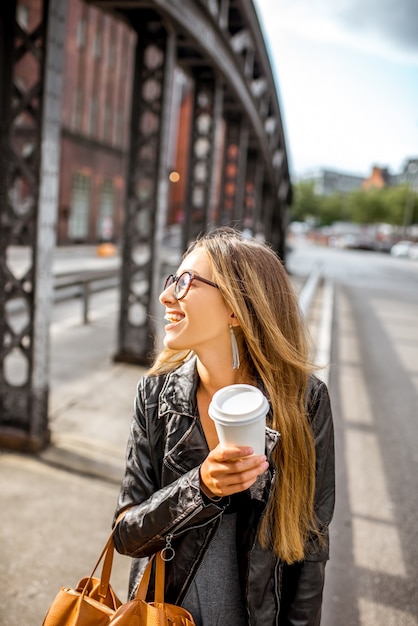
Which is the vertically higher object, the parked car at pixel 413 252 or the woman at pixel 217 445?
the woman at pixel 217 445

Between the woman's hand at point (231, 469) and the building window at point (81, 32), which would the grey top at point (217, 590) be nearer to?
the woman's hand at point (231, 469)

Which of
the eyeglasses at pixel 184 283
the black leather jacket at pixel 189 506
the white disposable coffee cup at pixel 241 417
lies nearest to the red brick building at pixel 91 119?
the eyeglasses at pixel 184 283

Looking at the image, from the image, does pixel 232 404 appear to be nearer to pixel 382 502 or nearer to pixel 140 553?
pixel 140 553

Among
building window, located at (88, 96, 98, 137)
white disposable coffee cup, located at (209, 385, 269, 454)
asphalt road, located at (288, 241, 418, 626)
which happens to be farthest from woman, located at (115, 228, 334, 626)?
building window, located at (88, 96, 98, 137)

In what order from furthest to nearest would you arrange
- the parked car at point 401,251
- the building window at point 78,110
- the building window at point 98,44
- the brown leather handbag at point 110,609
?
the parked car at point 401,251 < the building window at point 98,44 < the building window at point 78,110 < the brown leather handbag at point 110,609

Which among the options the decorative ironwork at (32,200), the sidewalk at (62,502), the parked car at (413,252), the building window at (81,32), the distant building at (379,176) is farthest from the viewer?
the distant building at (379,176)

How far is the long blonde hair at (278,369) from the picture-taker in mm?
1810

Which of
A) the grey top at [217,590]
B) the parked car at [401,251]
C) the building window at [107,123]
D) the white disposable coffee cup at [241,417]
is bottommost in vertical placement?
the parked car at [401,251]

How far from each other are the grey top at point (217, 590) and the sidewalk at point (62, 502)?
5.95 feet

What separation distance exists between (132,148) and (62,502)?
17.2 feet

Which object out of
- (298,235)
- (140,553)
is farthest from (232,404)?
(298,235)

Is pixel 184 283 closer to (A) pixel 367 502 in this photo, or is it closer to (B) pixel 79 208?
(A) pixel 367 502

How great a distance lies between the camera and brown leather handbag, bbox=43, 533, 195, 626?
5.25ft

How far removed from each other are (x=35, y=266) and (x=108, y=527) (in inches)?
86.2
